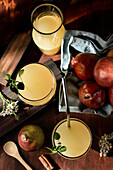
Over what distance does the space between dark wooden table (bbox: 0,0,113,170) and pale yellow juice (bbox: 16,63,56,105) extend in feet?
0.34

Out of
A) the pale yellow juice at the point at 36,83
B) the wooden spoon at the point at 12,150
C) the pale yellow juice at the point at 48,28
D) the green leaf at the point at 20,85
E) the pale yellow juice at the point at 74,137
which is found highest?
the pale yellow juice at the point at 48,28

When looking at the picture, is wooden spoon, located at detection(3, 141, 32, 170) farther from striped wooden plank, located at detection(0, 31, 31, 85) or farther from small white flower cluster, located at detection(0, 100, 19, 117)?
striped wooden plank, located at detection(0, 31, 31, 85)

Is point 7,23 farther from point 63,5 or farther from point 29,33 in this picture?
point 63,5

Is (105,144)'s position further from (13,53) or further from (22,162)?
(13,53)

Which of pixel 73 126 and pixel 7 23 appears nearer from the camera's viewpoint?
pixel 73 126

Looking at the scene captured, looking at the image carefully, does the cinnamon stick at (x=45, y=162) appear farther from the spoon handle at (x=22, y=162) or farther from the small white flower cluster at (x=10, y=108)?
the small white flower cluster at (x=10, y=108)

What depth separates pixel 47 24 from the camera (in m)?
0.82

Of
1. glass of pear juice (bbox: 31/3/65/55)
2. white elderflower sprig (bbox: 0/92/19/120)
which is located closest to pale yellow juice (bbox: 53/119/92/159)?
white elderflower sprig (bbox: 0/92/19/120)

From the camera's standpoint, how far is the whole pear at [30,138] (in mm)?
776

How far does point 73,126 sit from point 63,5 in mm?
450

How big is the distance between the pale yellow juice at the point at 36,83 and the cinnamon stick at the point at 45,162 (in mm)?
200

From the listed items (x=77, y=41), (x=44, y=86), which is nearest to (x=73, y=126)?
(x=44, y=86)

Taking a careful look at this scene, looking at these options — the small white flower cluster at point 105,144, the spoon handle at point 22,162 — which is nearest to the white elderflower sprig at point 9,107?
the spoon handle at point 22,162

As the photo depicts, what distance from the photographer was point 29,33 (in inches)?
34.6
